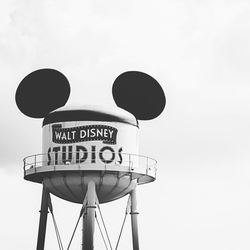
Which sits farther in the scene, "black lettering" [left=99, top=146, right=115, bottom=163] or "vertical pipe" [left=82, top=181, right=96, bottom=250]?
"black lettering" [left=99, top=146, right=115, bottom=163]

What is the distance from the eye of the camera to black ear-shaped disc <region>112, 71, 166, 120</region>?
153 ft

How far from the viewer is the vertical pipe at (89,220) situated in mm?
42688

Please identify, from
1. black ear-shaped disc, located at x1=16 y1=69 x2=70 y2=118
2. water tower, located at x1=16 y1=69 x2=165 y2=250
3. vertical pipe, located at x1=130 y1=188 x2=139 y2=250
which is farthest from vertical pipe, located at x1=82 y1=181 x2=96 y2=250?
black ear-shaped disc, located at x1=16 y1=69 x2=70 y2=118

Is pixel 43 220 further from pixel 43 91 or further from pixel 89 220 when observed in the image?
pixel 43 91

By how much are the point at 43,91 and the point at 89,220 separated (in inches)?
325

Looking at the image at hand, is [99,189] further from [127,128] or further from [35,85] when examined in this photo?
[35,85]

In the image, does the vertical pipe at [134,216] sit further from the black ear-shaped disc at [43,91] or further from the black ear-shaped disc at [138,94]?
the black ear-shaped disc at [43,91]

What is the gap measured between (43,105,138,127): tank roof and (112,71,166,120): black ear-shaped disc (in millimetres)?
2361

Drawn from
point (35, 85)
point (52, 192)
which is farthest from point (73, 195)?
point (35, 85)

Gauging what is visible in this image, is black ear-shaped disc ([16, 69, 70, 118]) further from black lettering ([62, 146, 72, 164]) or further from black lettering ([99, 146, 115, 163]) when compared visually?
A: black lettering ([99, 146, 115, 163])

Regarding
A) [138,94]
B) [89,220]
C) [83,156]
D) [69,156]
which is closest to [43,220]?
[89,220]

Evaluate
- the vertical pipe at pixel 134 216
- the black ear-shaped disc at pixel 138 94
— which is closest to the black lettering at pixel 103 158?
the vertical pipe at pixel 134 216

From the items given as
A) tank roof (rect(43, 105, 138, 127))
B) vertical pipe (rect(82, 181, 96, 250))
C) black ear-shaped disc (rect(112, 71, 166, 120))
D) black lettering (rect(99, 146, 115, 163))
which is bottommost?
vertical pipe (rect(82, 181, 96, 250))

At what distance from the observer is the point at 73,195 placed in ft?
144
